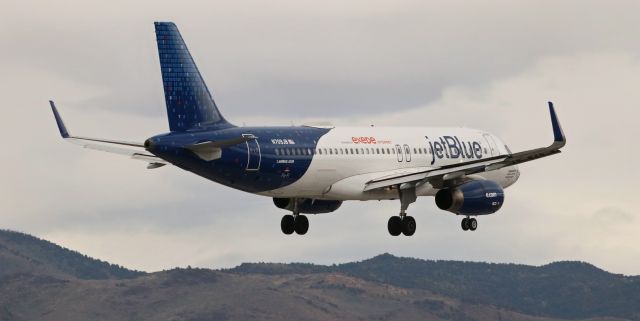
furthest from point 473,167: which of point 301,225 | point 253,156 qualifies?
point 253,156

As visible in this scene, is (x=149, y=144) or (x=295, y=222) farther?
(x=295, y=222)

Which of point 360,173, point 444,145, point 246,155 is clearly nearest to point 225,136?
point 246,155

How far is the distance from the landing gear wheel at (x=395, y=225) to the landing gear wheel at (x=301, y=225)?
5.51 metres

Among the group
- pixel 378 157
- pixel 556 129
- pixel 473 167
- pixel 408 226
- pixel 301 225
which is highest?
pixel 378 157

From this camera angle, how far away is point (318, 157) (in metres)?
94.4

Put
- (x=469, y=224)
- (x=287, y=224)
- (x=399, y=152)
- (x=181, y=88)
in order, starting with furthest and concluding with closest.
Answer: (x=399, y=152), (x=287, y=224), (x=469, y=224), (x=181, y=88)

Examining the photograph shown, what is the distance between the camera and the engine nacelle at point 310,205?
3905 inches

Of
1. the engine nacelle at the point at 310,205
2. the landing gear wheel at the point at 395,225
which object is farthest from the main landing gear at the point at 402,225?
the engine nacelle at the point at 310,205

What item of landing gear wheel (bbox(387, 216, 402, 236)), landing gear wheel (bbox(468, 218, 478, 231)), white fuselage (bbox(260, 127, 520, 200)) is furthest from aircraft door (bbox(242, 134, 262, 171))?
landing gear wheel (bbox(468, 218, 478, 231))

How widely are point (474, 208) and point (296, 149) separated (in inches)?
479

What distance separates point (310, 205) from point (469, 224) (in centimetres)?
1042

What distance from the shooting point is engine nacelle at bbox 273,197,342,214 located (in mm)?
99188

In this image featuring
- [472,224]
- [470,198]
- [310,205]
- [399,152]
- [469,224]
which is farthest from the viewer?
[399,152]

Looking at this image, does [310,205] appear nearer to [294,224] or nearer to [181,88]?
[294,224]
